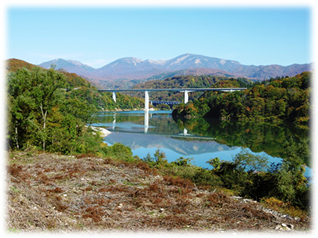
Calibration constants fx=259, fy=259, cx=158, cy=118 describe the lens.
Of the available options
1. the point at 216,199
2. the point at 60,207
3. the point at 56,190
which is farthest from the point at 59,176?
the point at 216,199

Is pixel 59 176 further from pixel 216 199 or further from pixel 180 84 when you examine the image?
pixel 180 84

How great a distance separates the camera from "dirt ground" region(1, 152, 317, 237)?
300 cm

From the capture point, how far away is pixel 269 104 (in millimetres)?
42969

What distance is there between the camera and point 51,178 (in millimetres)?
5426

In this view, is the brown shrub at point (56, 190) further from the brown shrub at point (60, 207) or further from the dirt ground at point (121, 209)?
the brown shrub at point (60, 207)

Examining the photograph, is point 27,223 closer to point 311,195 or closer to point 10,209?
point 10,209

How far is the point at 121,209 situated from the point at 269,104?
43441 millimetres

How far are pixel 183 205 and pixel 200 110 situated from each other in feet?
168

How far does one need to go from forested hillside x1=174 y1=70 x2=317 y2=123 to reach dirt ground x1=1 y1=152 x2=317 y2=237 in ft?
111

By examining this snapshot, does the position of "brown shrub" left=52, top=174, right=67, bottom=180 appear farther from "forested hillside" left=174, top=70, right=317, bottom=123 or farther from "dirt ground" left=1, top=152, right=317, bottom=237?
"forested hillside" left=174, top=70, right=317, bottom=123

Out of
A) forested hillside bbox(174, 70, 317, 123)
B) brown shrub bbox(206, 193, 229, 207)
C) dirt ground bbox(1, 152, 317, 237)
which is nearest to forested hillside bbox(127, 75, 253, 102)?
forested hillside bbox(174, 70, 317, 123)

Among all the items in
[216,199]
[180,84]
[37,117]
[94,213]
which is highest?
[180,84]

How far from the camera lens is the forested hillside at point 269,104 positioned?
1476 inches

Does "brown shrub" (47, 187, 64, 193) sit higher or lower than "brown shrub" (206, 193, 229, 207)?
higher
